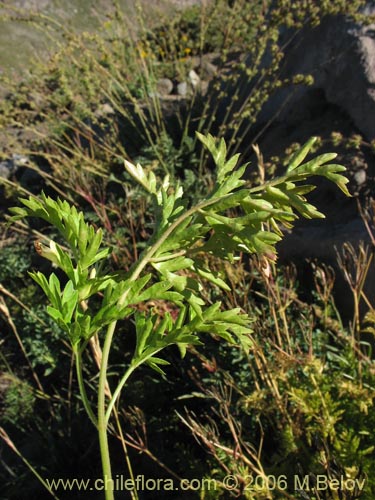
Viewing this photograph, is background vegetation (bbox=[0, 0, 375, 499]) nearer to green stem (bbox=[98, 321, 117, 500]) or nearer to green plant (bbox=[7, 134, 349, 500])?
green plant (bbox=[7, 134, 349, 500])

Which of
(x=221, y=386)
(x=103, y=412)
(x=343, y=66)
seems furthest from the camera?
(x=343, y=66)

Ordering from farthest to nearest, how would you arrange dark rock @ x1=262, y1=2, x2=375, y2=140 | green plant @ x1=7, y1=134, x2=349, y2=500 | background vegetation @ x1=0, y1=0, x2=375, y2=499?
dark rock @ x1=262, y1=2, x2=375, y2=140, background vegetation @ x1=0, y1=0, x2=375, y2=499, green plant @ x1=7, y1=134, x2=349, y2=500

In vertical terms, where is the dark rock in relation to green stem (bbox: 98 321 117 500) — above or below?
above

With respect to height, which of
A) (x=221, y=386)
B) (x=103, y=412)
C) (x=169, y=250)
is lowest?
(x=221, y=386)

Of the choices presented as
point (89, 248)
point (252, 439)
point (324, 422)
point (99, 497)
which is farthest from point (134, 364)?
point (99, 497)

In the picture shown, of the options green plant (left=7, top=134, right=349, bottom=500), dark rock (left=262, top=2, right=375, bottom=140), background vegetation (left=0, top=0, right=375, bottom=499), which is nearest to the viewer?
green plant (left=7, top=134, right=349, bottom=500)

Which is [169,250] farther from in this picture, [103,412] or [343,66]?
[343,66]

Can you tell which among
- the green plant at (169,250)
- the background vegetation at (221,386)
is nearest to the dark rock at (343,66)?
the background vegetation at (221,386)

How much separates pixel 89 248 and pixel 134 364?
0.85ft

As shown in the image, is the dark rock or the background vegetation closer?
the background vegetation

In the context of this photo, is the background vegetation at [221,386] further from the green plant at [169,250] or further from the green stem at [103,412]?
the green stem at [103,412]

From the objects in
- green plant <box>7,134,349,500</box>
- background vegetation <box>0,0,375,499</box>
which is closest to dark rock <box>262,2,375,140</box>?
background vegetation <box>0,0,375,499</box>

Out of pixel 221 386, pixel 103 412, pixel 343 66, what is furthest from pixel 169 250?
pixel 343 66

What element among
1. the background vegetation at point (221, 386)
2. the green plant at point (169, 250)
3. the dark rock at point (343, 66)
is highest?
the dark rock at point (343, 66)
